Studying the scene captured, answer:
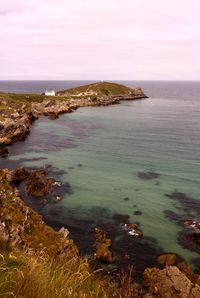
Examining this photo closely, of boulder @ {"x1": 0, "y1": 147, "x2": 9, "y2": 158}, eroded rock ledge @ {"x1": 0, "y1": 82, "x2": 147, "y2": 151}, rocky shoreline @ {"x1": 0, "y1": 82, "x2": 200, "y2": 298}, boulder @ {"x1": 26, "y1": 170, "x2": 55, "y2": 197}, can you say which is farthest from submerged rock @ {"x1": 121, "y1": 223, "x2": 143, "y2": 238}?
eroded rock ledge @ {"x1": 0, "y1": 82, "x2": 147, "y2": 151}

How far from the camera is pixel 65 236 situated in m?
34.5

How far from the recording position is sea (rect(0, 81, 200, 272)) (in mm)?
36594

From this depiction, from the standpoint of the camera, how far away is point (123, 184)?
53812mm

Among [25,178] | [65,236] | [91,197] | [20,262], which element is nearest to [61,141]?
[25,178]

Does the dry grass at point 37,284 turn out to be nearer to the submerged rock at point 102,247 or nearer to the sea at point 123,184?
the sea at point 123,184

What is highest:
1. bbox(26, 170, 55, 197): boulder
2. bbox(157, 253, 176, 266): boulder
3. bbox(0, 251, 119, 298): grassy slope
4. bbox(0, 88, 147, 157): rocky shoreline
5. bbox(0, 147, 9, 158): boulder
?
bbox(0, 251, 119, 298): grassy slope

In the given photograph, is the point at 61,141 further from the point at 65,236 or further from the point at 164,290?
the point at 164,290

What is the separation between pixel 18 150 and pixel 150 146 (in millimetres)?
33158

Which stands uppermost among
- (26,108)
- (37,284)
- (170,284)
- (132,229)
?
(37,284)

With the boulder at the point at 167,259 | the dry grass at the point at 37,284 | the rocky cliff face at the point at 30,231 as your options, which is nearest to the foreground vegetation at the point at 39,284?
the dry grass at the point at 37,284

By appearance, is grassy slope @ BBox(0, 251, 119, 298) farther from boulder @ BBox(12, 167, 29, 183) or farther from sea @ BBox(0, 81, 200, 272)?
boulder @ BBox(12, 167, 29, 183)

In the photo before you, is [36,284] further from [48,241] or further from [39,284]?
[48,241]

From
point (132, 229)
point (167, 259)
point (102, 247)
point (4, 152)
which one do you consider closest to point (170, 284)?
point (167, 259)

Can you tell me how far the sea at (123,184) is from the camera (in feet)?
120
